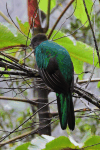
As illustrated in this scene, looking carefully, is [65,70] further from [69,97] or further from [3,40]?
[3,40]

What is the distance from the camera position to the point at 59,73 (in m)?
0.95

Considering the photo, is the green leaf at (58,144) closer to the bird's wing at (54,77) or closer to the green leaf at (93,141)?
the green leaf at (93,141)

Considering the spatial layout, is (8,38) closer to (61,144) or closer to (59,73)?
(59,73)

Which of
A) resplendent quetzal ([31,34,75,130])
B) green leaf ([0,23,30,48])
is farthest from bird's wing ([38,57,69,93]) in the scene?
green leaf ([0,23,30,48])

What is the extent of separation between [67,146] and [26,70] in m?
0.31

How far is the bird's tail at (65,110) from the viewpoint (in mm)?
822

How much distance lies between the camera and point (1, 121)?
8.23 feet

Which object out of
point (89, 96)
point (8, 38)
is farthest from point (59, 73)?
point (8, 38)

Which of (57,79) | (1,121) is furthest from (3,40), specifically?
(1,121)

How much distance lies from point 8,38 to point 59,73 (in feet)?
0.90

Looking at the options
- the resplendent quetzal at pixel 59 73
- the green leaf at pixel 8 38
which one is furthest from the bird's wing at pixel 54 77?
the green leaf at pixel 8 38

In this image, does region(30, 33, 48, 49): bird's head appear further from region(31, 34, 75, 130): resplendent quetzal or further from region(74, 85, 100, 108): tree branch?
region(74, 85, 100, 108): tree branch

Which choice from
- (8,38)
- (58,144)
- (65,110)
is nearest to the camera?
(58,144)

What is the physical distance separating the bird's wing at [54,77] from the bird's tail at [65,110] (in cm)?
4
